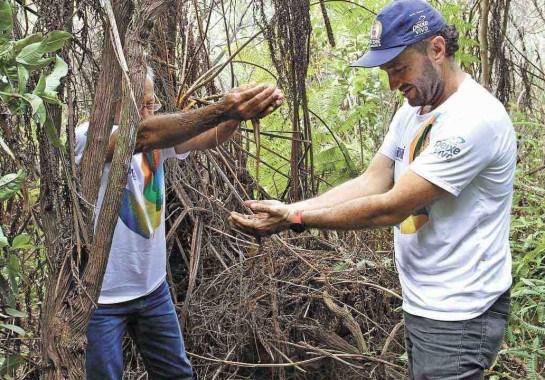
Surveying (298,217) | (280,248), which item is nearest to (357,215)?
(298,217)

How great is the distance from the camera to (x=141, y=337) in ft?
10.3

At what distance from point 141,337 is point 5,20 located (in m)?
1.93

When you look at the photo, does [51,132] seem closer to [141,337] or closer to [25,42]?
[25,42]

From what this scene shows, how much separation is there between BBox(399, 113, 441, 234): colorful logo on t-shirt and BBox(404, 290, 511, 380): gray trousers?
34 cm

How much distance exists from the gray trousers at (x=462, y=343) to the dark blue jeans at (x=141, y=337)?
1.24m

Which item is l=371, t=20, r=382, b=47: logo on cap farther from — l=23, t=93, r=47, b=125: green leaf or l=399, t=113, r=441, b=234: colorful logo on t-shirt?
l=23, t=93, r=47, b=125: green leaf

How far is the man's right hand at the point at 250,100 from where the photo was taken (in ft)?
8.18

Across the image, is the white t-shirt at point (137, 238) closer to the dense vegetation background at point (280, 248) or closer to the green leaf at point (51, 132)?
the dense vegetation background at point (280, 248)

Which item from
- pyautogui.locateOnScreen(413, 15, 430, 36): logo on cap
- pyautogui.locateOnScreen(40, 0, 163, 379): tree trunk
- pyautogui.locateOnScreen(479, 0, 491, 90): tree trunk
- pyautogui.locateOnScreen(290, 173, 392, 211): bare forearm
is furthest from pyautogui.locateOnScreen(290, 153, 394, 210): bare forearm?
pyautogui.locateOnScreen(479, 0, 491, 90): tree trunk

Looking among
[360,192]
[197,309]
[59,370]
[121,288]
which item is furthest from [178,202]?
[59,370]

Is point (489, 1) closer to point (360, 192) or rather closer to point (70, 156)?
point (360, 192)

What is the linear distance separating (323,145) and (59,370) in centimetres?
361

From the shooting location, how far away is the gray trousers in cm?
234

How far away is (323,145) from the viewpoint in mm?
5227
